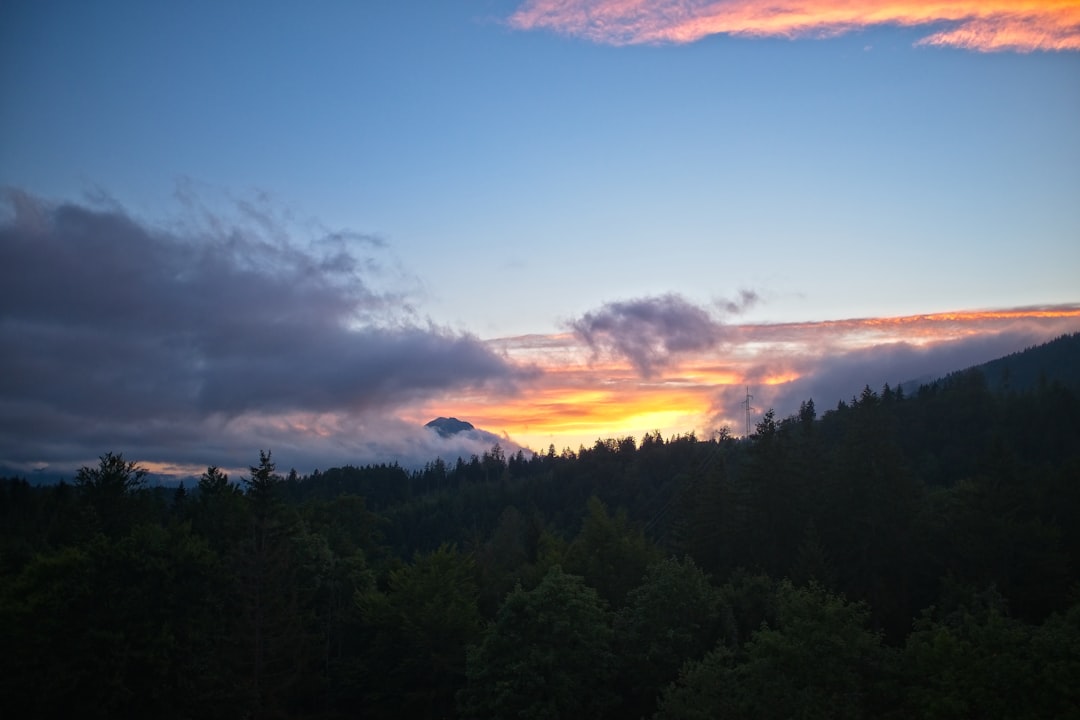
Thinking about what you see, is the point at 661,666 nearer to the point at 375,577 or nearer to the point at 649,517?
the point at 375,577

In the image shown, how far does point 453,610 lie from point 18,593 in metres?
28.3

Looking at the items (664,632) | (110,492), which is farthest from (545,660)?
(110,492)

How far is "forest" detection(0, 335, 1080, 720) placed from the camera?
31266mm

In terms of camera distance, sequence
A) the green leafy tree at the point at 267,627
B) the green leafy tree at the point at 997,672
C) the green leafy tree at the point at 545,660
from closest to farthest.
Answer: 1. the green leafy tree at the point at 997,672
2. the green leafy tree at the point at 545,660
3. the green leafy tree at the point at 267,627

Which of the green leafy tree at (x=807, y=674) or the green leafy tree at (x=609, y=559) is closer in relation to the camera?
the green leafy tree at (x=807, y=674)

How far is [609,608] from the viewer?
5744cm

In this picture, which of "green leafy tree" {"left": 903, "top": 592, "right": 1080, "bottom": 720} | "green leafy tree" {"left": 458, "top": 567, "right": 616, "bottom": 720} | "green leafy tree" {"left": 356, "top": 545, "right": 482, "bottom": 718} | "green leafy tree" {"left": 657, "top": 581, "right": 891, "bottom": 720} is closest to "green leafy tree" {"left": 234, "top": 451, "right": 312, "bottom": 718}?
"green leafy tree" {"left": 356, "top": 545, "right": 482, "bottom": 718}

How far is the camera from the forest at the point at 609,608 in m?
31.3

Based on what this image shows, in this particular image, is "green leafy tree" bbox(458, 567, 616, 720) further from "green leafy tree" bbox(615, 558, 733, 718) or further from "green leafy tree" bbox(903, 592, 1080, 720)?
"green leafy tree" bbox(903, 592, 1080, 720)

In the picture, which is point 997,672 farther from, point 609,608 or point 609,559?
point 609,559

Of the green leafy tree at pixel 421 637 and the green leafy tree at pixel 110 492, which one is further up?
the green leafy tree at pixel 110 492

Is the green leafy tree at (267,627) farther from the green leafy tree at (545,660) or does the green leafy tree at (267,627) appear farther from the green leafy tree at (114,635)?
the green leafy tree at (545,660)

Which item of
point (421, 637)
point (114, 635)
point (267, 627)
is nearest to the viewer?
point (114, 635)

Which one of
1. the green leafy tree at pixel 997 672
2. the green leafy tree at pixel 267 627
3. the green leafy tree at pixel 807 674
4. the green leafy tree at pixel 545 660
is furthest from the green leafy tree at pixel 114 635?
the green leafy tree at pixel 997 672
